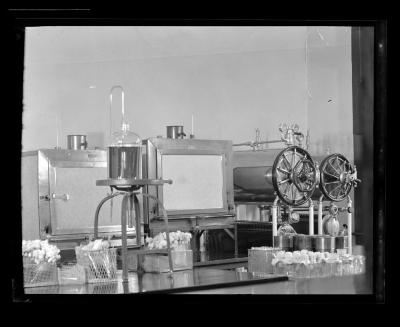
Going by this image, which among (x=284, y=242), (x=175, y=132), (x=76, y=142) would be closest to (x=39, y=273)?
(x=284, y=242)

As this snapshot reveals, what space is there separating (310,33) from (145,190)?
6.36ft

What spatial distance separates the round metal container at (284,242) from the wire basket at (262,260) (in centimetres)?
41

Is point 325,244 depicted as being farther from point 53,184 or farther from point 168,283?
point 53,184

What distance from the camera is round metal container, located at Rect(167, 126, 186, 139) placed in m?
5.62

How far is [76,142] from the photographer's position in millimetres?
5164

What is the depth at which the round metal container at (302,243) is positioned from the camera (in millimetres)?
4070

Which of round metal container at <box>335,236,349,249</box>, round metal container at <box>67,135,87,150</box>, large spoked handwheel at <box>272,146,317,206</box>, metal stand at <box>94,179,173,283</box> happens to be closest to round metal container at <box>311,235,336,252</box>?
round metal container at <box>335,236,349,249</box>

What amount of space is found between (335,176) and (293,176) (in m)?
0.31

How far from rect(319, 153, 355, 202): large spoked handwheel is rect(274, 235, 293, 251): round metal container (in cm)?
39

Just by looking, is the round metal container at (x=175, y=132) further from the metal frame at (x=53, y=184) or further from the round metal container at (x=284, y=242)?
the round metal container at (x=284, y=242)

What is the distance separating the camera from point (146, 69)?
5.95 meters

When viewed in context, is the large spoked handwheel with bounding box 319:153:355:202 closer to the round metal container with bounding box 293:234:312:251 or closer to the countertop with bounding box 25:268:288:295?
the round metal container with bounding box 293:234:312:251
